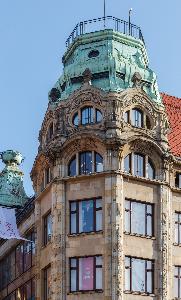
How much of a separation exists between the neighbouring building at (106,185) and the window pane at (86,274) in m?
0.06

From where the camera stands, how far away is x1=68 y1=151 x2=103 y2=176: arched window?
58406 millimetres

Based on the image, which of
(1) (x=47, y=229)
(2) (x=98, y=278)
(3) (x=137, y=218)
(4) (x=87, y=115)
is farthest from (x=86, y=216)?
(4) (x=87, y=115)

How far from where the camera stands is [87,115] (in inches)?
2340

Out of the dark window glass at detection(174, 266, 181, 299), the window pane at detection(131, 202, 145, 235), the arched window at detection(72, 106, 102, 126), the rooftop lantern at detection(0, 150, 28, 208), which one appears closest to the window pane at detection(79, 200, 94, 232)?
the window pane at detection(131, 202, 145, 235)

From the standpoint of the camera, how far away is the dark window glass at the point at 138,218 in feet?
189

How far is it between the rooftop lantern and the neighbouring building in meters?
9.43

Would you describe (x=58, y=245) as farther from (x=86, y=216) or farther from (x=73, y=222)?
(x=86, y=216)

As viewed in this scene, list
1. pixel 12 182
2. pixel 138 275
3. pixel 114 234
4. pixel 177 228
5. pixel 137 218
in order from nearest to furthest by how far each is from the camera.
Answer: pixel 114 234 < pixel 138 275 < pixel 137 218 < pixel 177 228 < pixel 12 182

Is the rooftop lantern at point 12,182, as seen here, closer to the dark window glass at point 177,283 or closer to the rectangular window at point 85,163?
the rectangular window at point 85,163

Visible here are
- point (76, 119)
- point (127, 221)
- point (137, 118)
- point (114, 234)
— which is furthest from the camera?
point (137, 118)

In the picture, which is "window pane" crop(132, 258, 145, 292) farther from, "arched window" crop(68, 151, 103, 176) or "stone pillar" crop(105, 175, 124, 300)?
"arched window" crop(68, 151, 103, 176)

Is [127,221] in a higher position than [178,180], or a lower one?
lower

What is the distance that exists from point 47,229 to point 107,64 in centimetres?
1092

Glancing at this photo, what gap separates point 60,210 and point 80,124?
536cm
